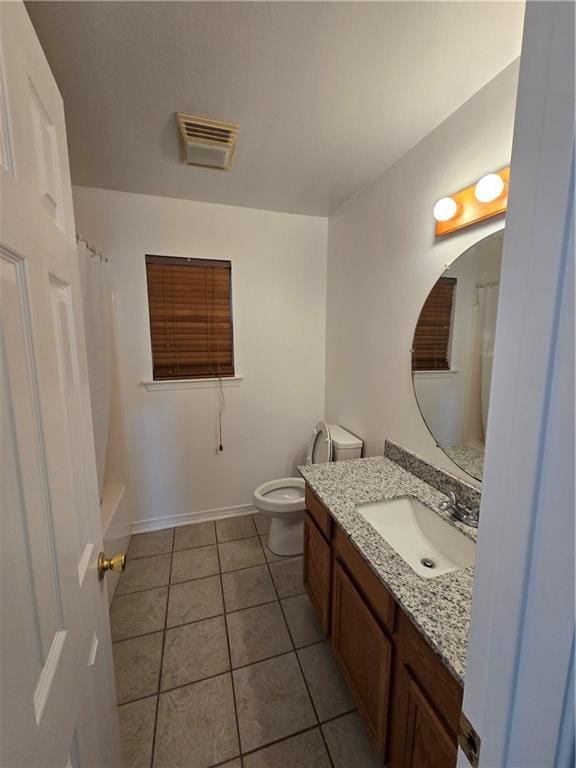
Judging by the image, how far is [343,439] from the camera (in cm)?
212

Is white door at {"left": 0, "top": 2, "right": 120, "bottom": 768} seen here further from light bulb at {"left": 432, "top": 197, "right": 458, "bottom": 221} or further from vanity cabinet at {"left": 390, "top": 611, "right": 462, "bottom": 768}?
light bulb at {"left": 432, "top": 197, "right": 458, "bottom": 221}

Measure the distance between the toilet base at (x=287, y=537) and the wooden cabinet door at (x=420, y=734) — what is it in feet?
4.06

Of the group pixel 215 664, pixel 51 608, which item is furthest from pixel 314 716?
pixel 51 608

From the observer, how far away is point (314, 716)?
50.3 inches

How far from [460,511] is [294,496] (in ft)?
4.29

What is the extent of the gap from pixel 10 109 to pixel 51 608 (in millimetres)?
806

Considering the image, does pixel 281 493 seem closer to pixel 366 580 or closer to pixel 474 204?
pixel 366 580

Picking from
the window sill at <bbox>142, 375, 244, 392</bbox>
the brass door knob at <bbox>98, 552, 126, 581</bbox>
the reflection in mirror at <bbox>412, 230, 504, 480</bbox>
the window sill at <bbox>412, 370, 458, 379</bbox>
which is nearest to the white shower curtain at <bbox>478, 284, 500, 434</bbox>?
the reflection in mirror at <bbox>412, 230, 504, 480</bbox>

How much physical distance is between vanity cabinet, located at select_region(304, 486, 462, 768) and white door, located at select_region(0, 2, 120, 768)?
2.57 ft

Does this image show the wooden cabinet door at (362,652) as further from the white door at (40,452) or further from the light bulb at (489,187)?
the light bulb at (489,187)

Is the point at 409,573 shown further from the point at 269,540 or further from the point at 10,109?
the point at 269,540

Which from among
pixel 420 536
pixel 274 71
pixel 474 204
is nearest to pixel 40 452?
pixel 420 536

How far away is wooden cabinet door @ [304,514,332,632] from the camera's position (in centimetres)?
142

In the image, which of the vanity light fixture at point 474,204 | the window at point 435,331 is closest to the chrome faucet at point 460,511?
the window at point 435,331
